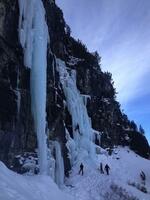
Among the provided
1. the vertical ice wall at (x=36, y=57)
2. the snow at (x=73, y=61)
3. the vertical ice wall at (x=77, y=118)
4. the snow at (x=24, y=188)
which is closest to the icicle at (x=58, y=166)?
the vertical ice wall at (x=36, y=57)

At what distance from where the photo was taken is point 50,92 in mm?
32625

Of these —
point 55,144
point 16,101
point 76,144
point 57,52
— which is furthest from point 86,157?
point 16,101

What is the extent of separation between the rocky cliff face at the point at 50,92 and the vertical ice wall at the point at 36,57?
38 cm

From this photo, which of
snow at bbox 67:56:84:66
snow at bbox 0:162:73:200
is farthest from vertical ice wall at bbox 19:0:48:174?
snow at bbox 67:56:84:66

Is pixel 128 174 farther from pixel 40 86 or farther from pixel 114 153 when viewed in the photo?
pixel 40 86

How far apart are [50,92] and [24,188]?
58.5ft

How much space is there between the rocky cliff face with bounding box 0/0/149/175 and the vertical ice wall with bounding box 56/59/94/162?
0.91 m

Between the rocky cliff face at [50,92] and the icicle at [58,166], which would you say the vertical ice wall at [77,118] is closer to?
the rocky cliff face at [50,92]

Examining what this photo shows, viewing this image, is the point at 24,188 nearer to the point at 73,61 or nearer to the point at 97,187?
the point at 97,187

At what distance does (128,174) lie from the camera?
46.0m

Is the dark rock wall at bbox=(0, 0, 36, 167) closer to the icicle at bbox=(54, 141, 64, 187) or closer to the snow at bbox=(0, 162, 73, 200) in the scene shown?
the snow at bbox=(0, 162, 73, 200)

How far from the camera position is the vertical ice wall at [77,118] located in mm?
39556

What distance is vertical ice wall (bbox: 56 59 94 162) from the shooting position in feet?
130

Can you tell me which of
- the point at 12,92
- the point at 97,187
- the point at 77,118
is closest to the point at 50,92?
the point at 12,92
